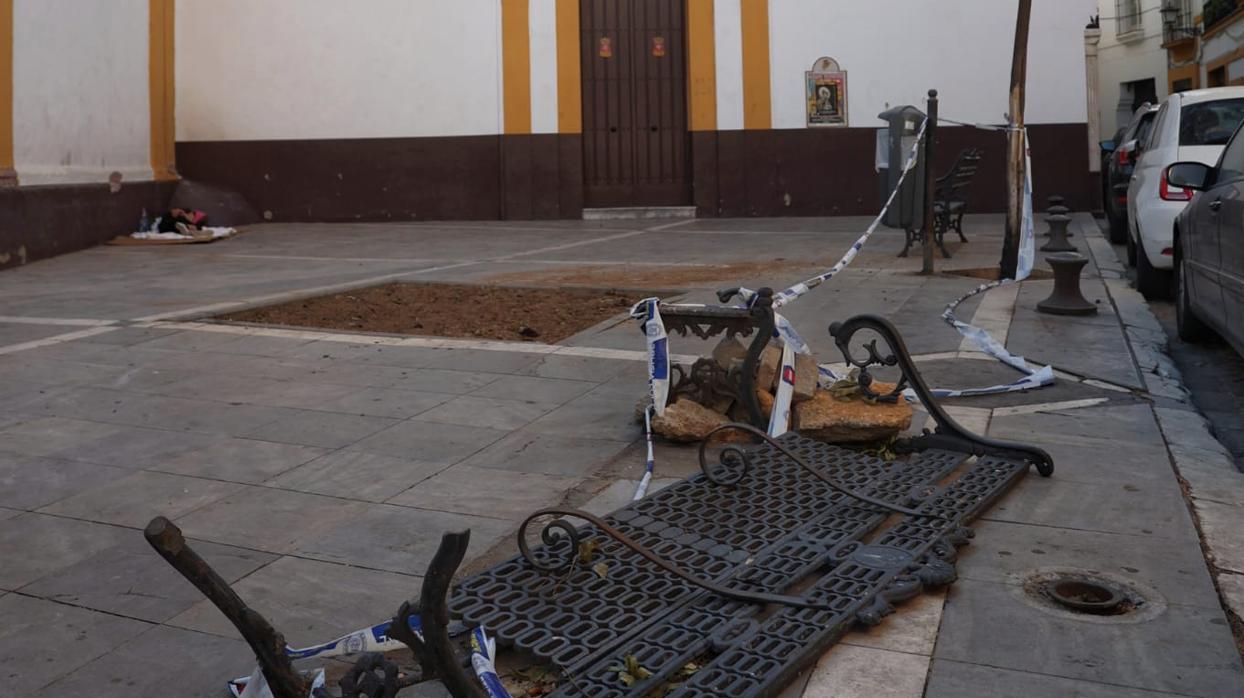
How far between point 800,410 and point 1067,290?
3996 mm

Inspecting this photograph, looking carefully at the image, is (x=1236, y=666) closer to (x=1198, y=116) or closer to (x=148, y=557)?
(x=148, y=557)

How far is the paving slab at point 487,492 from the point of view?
427 centimetres

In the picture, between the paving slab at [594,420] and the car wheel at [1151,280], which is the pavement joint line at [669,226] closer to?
the car wheel at [1151,280]

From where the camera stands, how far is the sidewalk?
10.1 ft

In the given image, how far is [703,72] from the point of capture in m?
18.2

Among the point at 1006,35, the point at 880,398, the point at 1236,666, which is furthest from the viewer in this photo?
the point at 1006,35

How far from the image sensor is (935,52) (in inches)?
707

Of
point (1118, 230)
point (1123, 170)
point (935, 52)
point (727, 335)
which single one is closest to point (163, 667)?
point (727, 335)

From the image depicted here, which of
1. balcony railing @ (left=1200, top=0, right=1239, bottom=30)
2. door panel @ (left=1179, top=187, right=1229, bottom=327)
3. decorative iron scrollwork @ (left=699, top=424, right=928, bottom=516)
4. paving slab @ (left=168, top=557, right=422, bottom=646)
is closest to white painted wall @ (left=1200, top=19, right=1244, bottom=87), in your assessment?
balcony railing @ (left=1200, top=0, right=1239, bottom=30)

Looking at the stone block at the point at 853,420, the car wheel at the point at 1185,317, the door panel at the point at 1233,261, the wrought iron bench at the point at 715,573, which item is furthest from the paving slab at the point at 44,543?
the car wheel at the point at 1185,317

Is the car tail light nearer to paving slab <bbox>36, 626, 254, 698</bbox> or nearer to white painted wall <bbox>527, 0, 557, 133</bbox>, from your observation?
paving slab <bbox>36, 626, 254, 698</bbox>

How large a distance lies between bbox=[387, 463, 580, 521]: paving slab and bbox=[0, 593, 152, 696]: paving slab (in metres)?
1.21

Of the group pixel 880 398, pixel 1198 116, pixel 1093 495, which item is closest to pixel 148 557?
pixel 880 398

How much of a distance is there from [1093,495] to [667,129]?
14926mm
